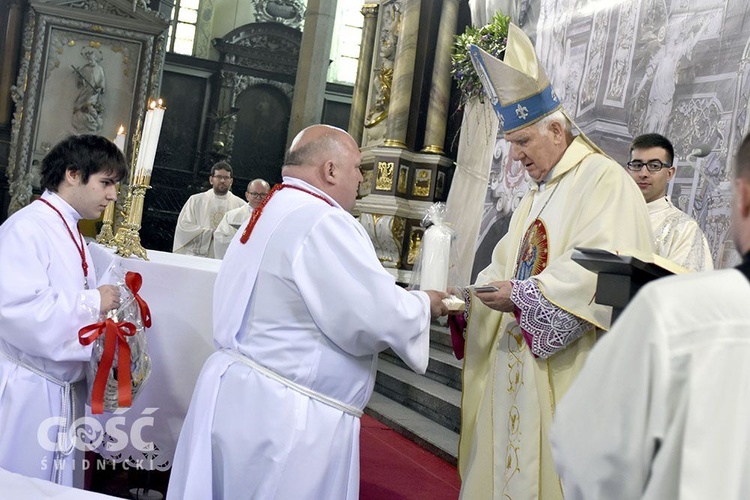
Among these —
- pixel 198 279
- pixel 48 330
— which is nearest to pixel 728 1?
pixel 198 279

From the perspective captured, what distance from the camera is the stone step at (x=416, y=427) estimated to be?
5414 mm

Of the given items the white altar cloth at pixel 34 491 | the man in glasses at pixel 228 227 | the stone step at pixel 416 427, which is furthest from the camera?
the man in glasses at pixel 228 227

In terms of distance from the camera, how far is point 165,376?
3.85m

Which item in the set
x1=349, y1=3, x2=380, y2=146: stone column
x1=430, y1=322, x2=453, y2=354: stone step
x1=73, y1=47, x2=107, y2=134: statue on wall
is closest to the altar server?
x1=430, y1=322, x2=453, y2=354: stone step

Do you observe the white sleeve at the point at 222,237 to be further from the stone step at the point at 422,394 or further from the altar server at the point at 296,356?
the altar server at the point at 296,356

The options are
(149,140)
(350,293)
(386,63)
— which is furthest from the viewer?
(386,63)

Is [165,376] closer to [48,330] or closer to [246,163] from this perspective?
[48,330]

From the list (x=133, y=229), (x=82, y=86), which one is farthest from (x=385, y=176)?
(x=82, y=86)

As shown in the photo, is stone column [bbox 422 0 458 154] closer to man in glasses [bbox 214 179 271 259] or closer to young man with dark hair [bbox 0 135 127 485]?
man in glasses [bbox 214 179 271 259]

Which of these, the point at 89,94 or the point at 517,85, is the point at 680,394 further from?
the point at 89,94

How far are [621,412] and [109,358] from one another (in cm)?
207

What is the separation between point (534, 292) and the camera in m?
2.90

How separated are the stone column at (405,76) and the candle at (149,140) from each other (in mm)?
5612

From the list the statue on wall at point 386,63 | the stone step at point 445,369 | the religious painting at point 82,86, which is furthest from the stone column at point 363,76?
the religious painting at point 82,86
